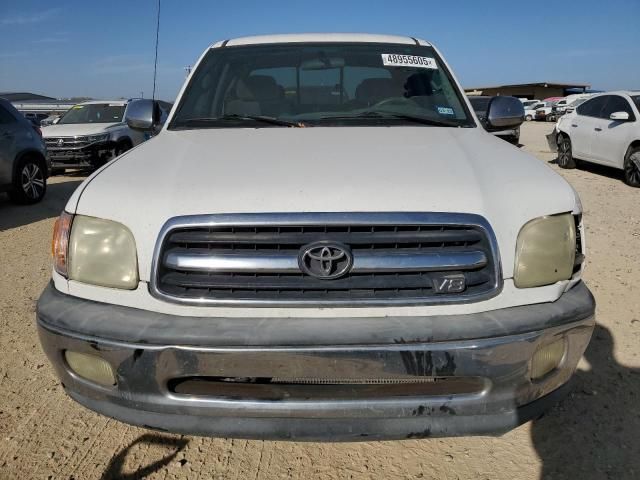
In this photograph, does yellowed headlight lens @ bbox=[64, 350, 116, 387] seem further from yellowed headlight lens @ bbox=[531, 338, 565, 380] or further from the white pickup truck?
yellowed headlight lens @ bbox=[531, 338, 565, 380]

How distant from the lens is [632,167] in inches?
343

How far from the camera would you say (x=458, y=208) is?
1860 millimetres

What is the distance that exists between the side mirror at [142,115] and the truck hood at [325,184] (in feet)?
3.48

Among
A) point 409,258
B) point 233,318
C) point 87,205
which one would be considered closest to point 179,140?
point 87,205

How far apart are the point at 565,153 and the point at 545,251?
10.2 metres

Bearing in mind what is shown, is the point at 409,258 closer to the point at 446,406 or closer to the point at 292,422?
the point at 446,406

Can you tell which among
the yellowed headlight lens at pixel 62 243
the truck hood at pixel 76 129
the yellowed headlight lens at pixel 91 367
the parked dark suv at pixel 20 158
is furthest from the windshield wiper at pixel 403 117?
the truck hood at pixel 76 129

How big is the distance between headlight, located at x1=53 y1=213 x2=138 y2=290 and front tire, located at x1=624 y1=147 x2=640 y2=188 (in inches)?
354

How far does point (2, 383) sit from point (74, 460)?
94cm

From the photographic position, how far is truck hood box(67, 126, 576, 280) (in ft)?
6.10

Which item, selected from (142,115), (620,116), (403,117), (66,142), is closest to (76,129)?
(66,142)

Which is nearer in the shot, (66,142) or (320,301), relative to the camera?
(320,301)

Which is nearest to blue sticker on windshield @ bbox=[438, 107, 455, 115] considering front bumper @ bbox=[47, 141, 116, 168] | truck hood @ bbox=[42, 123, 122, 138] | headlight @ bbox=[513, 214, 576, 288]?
headlight @ bbox=[513, 214, 576, 288]

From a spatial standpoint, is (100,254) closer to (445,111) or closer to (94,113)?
(445,111)
